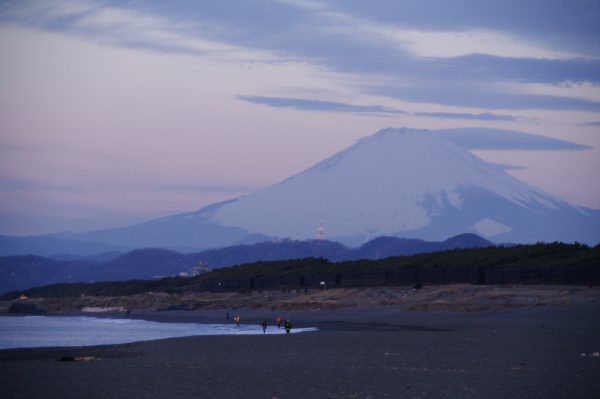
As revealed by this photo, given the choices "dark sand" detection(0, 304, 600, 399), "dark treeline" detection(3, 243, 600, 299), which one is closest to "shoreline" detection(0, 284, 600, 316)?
"dark treeline" detection(3, 243, 600, 299)

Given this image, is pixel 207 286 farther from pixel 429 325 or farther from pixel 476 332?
pixel 476 332

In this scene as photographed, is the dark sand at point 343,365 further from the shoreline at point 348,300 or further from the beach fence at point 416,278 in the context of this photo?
the beach fence at point 416,278

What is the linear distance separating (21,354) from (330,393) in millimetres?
17724

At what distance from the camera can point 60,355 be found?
120 ft

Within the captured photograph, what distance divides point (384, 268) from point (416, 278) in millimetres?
11421

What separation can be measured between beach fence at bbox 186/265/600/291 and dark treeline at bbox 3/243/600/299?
0.44 ft

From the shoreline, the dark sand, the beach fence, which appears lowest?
the dark sand

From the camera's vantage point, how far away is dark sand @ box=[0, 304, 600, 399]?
2384cm

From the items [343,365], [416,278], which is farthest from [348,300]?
[343,365]

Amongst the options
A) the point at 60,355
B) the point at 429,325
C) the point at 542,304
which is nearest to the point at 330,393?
the point at 60,355

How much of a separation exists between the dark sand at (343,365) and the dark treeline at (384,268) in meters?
31.9

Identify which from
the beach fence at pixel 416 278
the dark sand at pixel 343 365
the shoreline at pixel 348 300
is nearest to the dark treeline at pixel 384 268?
the beach fence at pixel 416 278

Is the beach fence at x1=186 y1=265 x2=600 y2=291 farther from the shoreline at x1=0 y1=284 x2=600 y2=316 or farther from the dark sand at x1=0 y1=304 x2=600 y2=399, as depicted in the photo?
the dark sand at x1=0 y1=304 x2=600 y2=399

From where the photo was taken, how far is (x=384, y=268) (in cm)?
10338
